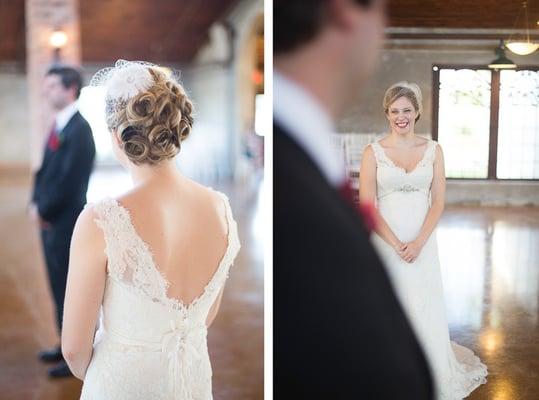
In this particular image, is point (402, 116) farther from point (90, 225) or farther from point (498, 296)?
point (90, 225)

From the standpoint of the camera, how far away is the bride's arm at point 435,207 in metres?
2.69

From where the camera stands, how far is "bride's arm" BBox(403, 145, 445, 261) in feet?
8.81

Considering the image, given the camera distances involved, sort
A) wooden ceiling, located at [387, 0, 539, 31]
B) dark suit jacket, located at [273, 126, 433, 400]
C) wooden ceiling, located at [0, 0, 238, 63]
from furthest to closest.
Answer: wooden ceiling, located at [387, 0, 539, 31] < wooden ceiling, located at [0, 0, 238, 63] < dark suit jacket, located at [273, 126, 433, 400]

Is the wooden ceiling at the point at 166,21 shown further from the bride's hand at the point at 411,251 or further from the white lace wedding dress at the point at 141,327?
the bride's hand at the point at 411,251

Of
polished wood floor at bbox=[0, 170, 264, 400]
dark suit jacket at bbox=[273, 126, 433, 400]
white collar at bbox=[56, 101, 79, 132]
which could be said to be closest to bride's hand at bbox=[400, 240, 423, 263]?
dark suit jacket at bbox=[273, 126, 433, 400]

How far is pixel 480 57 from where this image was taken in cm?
264

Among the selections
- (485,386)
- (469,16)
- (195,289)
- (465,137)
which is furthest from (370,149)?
(485,386)

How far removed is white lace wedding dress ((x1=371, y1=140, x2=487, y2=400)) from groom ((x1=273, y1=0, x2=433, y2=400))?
11 centimetres

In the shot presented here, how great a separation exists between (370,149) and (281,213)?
15.4 inches

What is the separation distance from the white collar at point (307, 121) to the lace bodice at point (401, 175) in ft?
0.44

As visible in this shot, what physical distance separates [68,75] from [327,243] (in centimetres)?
103

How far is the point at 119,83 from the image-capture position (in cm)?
245

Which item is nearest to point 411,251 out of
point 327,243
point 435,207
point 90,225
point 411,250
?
point 411,250

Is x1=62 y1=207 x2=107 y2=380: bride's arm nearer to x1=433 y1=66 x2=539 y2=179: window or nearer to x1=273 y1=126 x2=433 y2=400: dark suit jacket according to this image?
x1=273 y1=126 x2=433 y2=400: dark suit jacket
